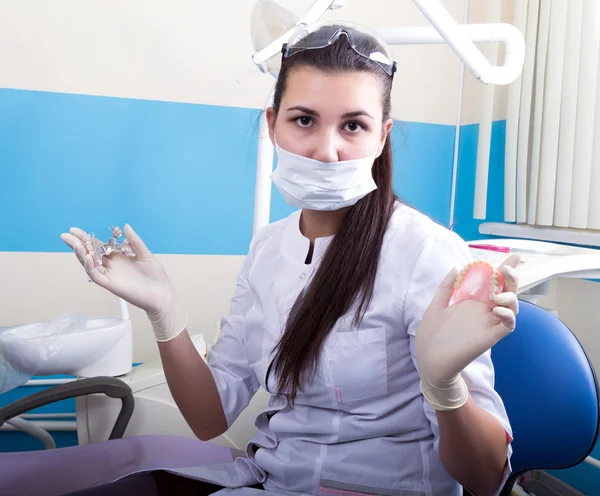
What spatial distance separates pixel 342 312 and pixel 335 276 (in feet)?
0.19

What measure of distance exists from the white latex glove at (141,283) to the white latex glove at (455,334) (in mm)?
470

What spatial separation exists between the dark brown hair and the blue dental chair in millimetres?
306

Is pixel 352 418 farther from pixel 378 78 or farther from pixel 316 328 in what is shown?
pixel 378 78

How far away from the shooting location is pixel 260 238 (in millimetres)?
1231

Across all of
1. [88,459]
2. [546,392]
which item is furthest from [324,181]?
[88,459]

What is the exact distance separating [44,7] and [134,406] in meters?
1.36

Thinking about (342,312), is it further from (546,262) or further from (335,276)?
(546,262)

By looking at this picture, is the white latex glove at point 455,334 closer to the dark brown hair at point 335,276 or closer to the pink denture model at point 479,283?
the pink denture model at point 479,283

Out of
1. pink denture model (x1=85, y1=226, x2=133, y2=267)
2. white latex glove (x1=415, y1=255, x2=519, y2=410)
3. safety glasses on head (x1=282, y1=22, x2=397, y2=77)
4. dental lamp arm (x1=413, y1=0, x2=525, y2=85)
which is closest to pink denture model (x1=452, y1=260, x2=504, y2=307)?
white latex glove (x1=415, y1=255, x2=519, y2=410)

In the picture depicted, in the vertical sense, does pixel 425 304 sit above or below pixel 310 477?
above

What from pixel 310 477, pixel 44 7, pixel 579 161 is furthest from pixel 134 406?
pixel 579 161

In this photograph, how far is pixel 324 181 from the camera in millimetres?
1000

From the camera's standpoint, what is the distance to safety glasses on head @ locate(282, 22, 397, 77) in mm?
1003

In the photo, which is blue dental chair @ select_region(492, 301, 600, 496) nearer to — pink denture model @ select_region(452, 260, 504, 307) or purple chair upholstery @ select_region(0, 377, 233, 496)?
pink denture model @ select_region(452, 260, 504, 307)
